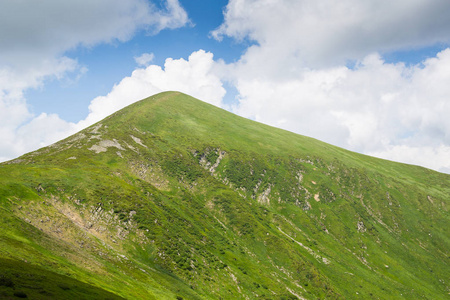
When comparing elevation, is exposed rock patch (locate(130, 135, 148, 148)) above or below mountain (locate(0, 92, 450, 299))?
above

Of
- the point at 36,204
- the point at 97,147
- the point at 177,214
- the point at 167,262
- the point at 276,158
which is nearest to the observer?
the point at 36,204

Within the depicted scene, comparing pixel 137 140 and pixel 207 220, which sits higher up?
pixel 137 140

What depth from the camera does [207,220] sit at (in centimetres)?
9831

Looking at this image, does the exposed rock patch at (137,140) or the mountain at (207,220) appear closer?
the mountain at (207,220)

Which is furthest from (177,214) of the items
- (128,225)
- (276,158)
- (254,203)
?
(276,158)

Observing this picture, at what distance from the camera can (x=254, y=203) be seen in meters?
126

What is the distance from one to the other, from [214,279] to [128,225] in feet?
91.9

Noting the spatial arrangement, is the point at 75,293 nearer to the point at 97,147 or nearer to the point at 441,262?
the point at 97,147

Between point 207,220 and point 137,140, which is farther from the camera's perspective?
point 137,140

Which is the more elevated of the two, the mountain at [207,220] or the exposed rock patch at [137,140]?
the exposed rock patch at [137,140]

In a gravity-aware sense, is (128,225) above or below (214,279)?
above

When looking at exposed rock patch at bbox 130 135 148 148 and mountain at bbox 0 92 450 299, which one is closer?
mountain at bbox 0 92 450 299

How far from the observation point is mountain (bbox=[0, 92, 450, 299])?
48.4 meters

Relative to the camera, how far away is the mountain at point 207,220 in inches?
1906
